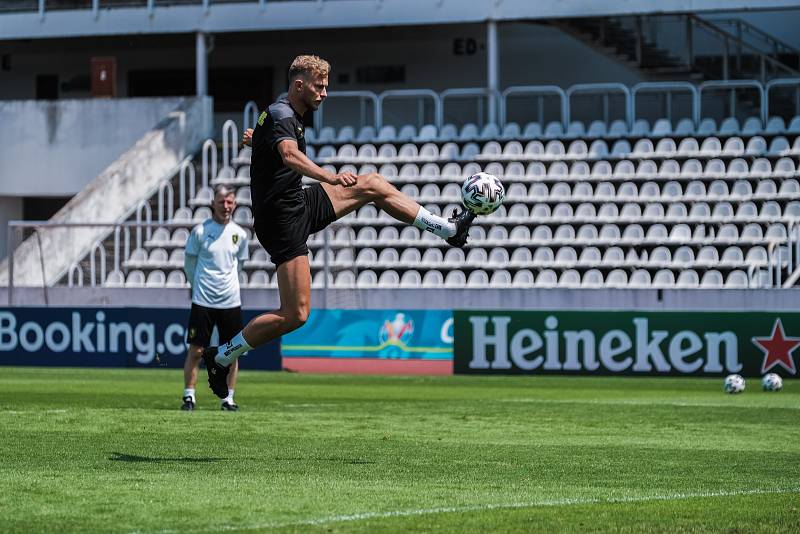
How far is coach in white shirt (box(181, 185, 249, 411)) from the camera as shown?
44.3ft

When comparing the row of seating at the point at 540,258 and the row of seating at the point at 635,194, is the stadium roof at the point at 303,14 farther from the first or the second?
the row of seating at the point at 540,258

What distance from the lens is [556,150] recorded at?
28.5 meters

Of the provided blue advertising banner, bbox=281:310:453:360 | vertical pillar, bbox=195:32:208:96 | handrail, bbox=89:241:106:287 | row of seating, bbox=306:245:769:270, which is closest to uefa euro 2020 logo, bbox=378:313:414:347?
blue advertising banner, bbox=281:310:453:360

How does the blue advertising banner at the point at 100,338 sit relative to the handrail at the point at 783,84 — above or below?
below

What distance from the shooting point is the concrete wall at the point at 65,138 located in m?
32.9

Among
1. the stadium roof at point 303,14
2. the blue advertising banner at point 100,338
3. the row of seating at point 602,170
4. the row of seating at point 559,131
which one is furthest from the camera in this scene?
the stadium roof at point 303,14

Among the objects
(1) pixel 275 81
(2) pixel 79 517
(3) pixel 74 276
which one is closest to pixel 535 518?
(2) pixel 79 517

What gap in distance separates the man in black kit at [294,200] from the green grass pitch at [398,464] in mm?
1068

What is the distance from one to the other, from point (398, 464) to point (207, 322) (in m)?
4.84

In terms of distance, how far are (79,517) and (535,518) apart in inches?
88.1

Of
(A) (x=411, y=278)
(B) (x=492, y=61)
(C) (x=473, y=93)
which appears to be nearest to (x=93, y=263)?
(A) (x=411, y=278)

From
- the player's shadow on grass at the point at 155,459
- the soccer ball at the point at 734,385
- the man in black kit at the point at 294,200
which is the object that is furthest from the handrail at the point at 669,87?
the player's shadow on grass at the point at 155,459

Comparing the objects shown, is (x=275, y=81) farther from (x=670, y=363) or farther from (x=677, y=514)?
(x=677, y=514)

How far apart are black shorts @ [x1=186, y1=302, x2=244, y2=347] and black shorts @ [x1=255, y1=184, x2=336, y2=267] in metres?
3.67
